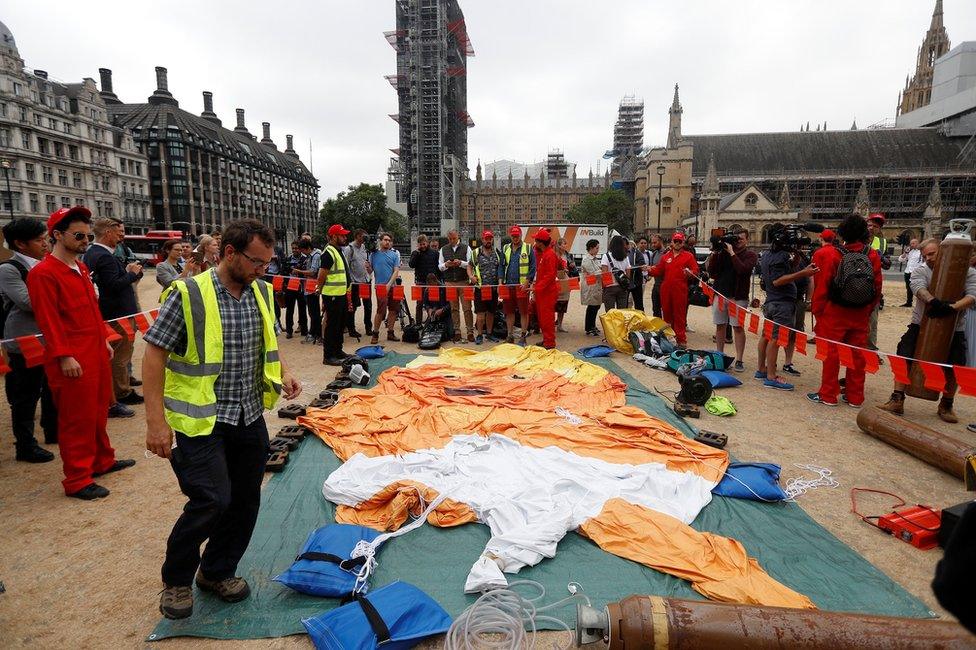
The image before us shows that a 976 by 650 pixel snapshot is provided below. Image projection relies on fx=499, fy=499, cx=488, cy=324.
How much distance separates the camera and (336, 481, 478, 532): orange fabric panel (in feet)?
19.7

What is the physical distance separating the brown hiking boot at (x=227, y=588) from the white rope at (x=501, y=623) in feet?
3.77

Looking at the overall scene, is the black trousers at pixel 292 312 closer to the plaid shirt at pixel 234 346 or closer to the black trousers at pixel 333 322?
the black trousers at pixel 333 322

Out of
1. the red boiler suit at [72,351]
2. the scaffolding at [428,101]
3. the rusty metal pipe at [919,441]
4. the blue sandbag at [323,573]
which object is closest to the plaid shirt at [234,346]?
the blue sandbag at [323,573]

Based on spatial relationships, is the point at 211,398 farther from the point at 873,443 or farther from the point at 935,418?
the point at 935,418

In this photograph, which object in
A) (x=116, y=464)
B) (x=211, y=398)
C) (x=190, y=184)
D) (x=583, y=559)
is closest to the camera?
(x=211, y=398)

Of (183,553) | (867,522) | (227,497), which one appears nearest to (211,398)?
(227,497)

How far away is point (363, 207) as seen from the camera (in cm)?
5534

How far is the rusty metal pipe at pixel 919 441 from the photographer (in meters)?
4.16

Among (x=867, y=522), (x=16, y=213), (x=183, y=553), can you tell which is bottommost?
(x=867, y=522)

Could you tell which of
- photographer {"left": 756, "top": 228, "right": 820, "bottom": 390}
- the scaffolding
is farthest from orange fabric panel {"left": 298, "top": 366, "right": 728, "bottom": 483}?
the scaffolding

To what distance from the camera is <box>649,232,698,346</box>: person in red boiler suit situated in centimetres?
858

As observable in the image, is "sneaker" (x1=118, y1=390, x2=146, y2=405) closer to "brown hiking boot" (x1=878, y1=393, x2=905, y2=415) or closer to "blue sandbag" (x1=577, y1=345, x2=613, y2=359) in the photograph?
"blue sandbag" (x1=577, y1=345, x2=613, y2=359)

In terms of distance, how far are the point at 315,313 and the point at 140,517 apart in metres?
6.59

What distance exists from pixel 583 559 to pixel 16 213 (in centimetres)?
5742
